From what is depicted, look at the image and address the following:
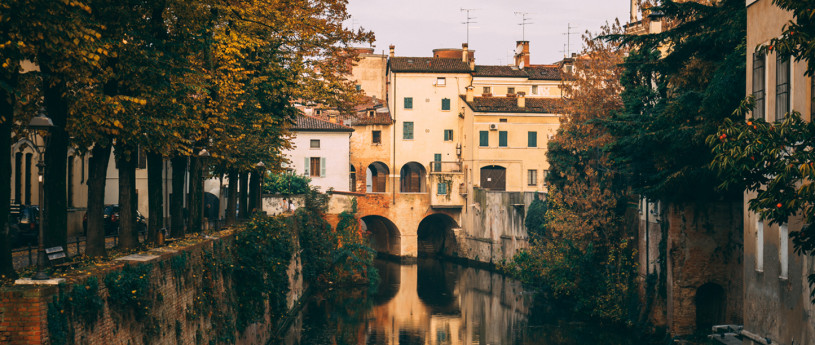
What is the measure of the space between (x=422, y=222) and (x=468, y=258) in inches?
322

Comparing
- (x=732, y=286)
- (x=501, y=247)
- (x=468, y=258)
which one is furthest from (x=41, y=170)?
(x=468, y=258)

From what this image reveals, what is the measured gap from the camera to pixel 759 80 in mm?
16625

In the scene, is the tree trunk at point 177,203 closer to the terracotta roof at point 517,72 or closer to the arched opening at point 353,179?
the arched opening at point 353,179

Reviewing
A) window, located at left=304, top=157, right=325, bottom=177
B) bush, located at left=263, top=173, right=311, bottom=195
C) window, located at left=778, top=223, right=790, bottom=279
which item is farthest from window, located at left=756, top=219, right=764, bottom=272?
window, located at left=304, top=157, right=325, bottom=177

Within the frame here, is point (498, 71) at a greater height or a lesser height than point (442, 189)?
greater

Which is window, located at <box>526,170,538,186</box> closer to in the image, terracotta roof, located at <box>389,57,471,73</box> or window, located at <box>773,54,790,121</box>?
terracotta roof, located at <box>389,57,471,73</box>

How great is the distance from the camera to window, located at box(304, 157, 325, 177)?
5544cm

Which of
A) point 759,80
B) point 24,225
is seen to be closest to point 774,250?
point 759,80

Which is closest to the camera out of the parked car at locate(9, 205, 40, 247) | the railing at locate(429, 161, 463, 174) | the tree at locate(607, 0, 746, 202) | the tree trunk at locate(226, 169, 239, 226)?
the tree at locate(607, 0, 746, 202)

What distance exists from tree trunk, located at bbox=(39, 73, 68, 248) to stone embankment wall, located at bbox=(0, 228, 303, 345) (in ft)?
3.81

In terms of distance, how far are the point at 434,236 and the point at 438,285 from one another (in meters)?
17.4

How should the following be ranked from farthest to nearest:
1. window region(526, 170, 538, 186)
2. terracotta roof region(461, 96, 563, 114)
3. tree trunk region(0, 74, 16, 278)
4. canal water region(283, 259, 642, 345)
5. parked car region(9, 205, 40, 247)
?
window region(526, 170, 538, 186)
terracotta roof region(461, 96, 563, 114)
canal water region(283, 259, 642, 345)
parked car region(9, 205, 40, 247)
tree trunk region(0, 74, 16, 278)

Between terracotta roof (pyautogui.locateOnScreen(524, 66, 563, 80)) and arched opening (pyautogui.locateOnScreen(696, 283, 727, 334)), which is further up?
terracotta roof (pyautogui.locateOnScreen(524, 66, 563, 80))

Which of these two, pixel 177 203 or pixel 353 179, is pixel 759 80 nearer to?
pixel 177 203
